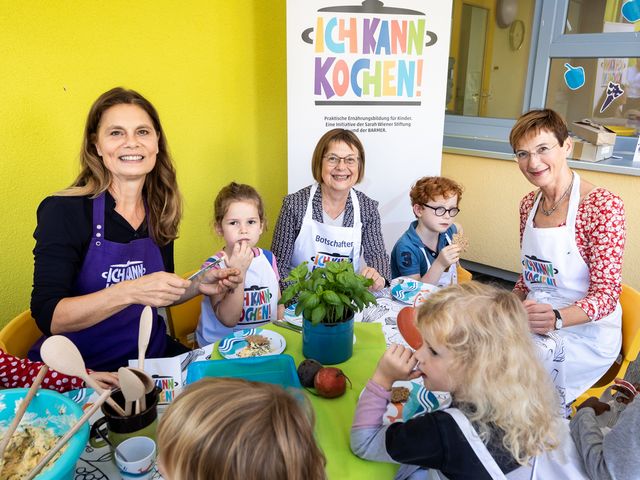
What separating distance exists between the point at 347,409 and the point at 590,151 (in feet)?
9.41

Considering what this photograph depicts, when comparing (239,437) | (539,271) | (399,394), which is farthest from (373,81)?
(239,437)

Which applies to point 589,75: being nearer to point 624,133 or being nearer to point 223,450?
point 624,133

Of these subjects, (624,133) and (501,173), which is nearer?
(624,133)

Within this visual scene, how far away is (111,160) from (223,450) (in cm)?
105

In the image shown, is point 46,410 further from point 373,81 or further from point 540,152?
point 373,81

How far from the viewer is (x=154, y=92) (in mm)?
2367

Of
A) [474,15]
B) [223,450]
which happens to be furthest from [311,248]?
[474,15]

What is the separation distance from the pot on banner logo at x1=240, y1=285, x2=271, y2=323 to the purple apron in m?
Answer: 0.36

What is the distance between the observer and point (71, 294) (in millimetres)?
1354

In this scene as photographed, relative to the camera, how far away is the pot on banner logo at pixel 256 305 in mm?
1656

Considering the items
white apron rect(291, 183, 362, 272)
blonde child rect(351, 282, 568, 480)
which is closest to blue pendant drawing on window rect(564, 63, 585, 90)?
white apron rect(291, 183, 362, 272)

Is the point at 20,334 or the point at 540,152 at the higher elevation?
the point at 540,152

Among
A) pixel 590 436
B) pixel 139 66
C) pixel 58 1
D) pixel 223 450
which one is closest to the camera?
pixel 223 450

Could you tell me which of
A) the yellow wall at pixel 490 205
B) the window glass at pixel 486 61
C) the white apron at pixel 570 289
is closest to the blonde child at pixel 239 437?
the white apron at pixel 570 289
